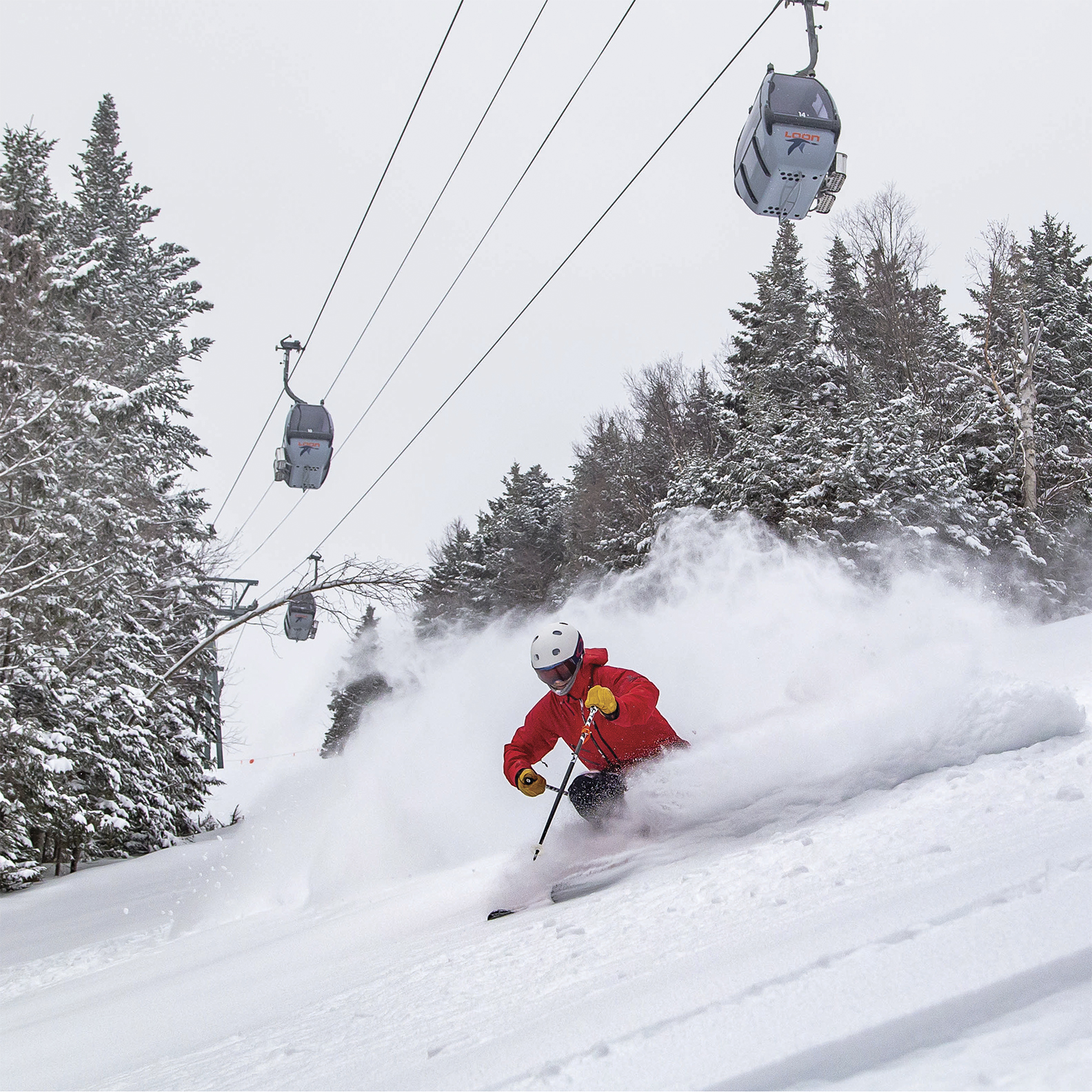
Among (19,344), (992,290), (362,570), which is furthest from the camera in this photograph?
(992,290)

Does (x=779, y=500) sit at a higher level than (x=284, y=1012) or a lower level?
higher

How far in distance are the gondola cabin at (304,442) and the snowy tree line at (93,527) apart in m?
2.89

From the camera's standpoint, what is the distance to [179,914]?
333 inches

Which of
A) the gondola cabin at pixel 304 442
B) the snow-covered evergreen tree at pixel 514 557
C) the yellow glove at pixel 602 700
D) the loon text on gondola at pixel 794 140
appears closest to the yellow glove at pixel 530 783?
the yellow glove at pixel 602 700

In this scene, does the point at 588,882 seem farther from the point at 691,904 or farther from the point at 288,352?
the point at 288,352

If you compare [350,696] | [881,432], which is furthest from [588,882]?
[350,696]

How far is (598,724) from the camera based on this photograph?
17.4 feet

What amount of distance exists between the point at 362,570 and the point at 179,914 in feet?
27.5

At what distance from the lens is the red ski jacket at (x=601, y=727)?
17.1ft

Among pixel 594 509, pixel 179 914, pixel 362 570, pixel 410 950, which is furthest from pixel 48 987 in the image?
pixel 594 509

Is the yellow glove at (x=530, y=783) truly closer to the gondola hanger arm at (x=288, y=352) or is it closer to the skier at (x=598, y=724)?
the skier at (x=598, y=724)

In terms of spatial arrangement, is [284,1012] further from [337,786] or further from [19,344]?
[19,344]

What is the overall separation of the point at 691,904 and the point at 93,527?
1486 cm

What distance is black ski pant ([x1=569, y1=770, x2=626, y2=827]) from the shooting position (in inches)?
208
